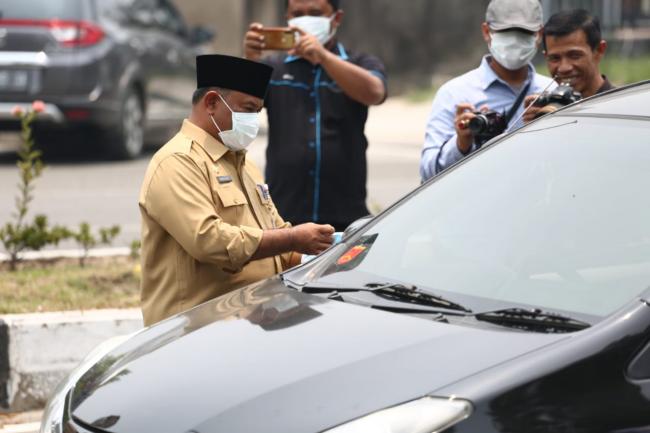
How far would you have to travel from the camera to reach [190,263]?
14.8ft

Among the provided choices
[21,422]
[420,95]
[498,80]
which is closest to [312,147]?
[498,80]

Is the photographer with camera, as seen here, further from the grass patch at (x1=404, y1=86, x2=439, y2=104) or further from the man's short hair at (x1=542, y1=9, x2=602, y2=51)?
the grass patch at (x1=404, y1=86, x2=439, y2=104)

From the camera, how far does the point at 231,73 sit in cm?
454

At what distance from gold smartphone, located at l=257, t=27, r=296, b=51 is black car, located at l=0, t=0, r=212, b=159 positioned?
6.98 metres

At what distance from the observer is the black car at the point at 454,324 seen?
2.99 metres

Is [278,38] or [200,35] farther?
[200,35]

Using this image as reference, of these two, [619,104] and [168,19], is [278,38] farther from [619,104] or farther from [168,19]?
[168,19]

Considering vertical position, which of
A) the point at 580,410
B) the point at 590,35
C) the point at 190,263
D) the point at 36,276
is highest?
the point at 590,35

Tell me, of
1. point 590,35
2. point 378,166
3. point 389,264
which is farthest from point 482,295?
point 378,166

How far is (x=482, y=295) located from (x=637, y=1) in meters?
22.6

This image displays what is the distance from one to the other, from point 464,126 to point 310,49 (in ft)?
3.28

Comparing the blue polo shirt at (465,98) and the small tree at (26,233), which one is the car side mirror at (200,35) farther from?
the blue polo shirt at (465,98)

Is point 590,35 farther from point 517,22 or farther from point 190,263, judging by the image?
point 190,263

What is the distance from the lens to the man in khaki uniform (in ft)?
14.3
